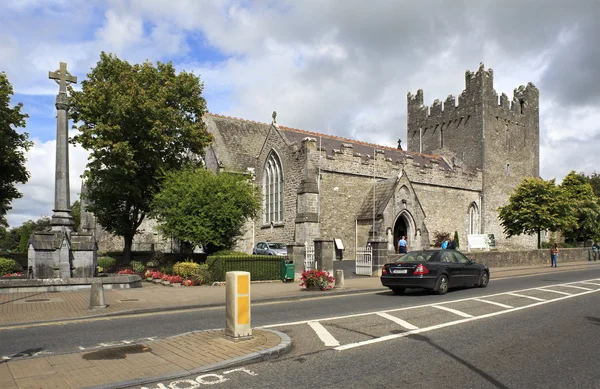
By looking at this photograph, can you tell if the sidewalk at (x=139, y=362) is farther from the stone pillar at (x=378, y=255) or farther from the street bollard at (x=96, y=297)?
the stone pillar at (x=378, y=255)

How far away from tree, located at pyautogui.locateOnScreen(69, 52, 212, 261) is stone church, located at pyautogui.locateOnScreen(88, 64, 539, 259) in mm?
5213

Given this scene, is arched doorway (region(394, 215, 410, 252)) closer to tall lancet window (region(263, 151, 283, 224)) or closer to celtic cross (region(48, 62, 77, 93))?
tall lancet window (region(263, 151, 283, 224))

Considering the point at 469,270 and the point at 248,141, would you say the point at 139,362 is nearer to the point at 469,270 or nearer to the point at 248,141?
the point at 469,270

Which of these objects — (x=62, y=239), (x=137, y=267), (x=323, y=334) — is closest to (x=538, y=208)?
(x=137, y=267)

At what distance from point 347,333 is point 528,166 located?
44.4m

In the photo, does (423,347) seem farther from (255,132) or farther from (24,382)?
(255,132)

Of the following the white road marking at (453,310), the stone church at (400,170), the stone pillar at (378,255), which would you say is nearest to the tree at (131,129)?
the stone church at (400,170)

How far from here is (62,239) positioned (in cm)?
1689

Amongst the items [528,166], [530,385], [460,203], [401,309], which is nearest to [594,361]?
[530,385]

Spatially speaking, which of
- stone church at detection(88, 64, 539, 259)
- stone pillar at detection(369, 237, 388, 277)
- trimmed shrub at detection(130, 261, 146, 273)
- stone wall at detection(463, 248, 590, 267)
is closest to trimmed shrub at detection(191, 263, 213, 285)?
trimmed shrub at detection(130, 261, 146, 273)

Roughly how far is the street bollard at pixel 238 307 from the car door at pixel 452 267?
9.15 m

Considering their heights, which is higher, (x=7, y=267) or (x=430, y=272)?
(x=430, y=272)

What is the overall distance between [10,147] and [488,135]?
37.4 metres

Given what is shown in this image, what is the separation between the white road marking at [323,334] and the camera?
25.2 feet
